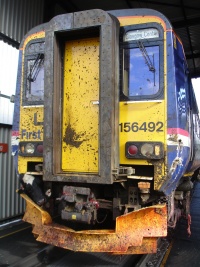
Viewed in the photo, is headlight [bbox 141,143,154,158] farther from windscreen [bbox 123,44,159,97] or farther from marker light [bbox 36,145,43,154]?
marker light [bbox 36,145,43,154]

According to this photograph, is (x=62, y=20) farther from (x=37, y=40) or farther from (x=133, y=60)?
(x=133, y=60)


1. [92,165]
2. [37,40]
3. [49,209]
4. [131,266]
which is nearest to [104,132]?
[92,165]

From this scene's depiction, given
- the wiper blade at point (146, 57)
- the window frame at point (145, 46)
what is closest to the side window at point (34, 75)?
the window frame at point (145, 46)

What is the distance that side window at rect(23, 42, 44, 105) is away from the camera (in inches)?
177

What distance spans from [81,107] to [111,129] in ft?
1.96

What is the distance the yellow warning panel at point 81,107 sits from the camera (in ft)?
13.0

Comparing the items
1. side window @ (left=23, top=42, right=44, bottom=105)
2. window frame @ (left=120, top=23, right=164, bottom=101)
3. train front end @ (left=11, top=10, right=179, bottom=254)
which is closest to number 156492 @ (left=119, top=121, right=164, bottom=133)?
train front end @ (left=11, top=10, right=179, bottom=254)

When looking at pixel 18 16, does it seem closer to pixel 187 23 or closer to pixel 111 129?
pixel 111 129

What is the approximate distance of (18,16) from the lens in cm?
762

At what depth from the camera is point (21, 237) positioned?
5957mm

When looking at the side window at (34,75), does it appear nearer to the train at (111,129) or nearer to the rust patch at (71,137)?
the train at (111,129)

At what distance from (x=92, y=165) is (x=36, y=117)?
3.85 feet

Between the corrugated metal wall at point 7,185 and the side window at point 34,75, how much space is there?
9.17 ft

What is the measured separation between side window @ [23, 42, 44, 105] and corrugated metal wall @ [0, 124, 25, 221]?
280 centimetres
